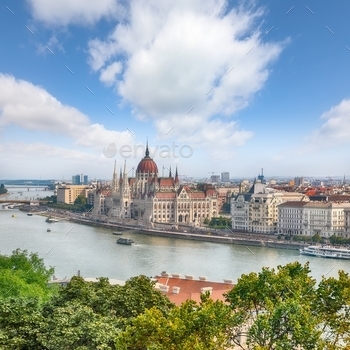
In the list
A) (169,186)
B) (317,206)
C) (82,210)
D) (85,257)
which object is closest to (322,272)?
(85,257)

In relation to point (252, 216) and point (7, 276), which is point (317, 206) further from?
point (7, 276)

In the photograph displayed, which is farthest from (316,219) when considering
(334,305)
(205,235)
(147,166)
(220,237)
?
(334,305)

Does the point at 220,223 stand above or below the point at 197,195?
below

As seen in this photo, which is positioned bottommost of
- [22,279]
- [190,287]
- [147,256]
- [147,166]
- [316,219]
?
[147,256]

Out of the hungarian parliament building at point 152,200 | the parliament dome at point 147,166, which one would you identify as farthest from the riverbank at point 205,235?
the parliament dome at point 147,166

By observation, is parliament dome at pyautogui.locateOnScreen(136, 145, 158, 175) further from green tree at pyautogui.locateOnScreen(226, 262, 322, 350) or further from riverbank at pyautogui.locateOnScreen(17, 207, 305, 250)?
green tree at pyautogui.locateOnScreen(226, 262, 322, 350)

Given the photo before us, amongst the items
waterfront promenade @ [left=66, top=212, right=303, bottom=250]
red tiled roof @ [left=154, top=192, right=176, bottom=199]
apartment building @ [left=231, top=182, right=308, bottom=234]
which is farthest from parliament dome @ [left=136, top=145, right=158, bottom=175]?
apartment building @ [left=231, top=182, right=308, bottom=234]

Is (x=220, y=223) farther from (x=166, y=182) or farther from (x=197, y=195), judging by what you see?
(x=166, y=182)
